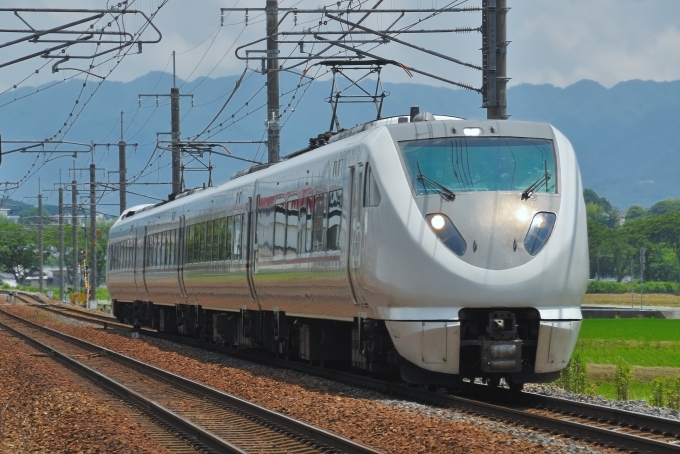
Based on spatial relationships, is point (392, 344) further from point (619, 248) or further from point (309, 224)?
point (619, 248)

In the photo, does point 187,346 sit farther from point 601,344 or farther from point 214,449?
point 214,449

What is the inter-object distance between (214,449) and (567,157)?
572cm

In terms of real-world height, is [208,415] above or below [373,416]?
below

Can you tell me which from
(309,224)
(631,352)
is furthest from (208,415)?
(631,352)

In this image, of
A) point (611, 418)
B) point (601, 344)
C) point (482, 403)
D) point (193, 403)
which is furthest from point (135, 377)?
point (601, 344)

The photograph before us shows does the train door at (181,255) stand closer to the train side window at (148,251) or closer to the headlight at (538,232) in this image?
the train side window at (148,251)

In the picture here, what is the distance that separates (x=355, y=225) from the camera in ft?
48.5

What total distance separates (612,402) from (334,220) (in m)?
4.31

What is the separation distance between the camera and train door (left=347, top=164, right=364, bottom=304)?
1459 cm

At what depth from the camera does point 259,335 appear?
70.0 feet

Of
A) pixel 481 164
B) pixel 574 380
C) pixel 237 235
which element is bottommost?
pixel 574 380

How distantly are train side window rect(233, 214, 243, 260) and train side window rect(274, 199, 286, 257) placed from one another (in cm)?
262

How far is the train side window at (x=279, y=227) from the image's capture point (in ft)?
60.6

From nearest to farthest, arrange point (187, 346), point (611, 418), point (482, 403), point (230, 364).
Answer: point (611, 418)
point (482, 403)
point (230, 364)
point (187, 346)
